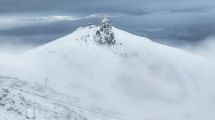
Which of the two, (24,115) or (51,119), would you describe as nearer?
(24,115)

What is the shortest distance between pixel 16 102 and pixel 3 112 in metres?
17.0

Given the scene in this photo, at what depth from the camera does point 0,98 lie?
192 m

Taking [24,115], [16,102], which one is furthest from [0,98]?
[24,115]

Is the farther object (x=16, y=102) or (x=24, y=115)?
(x=16, y=102)

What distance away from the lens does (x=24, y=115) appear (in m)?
178

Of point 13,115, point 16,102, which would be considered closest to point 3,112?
point 13,115

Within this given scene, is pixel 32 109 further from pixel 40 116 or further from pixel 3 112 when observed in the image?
pixel 3 112

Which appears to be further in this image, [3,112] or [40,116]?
[40,116]

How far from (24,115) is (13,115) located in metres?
5.77

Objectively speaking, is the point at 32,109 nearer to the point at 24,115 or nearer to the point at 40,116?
the point at 40,116

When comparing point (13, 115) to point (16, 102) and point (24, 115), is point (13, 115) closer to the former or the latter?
point (24, 115)

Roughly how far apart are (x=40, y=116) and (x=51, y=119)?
26.7 feet

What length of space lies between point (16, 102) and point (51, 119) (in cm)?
1431

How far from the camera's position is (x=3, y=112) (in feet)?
567
